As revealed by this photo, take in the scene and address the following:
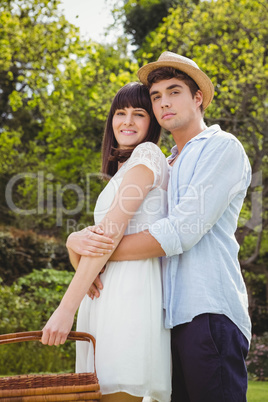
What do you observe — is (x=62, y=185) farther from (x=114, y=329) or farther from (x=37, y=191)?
(x=114, y=329)

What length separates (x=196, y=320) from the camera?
203cm

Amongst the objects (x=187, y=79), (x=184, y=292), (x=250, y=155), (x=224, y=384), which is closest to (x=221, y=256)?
(x=184, y=292)

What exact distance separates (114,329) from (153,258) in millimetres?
357

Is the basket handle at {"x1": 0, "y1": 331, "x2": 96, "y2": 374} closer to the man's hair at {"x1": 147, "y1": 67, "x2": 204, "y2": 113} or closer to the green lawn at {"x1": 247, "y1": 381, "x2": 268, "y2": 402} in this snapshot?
the man's hair at {"x1": 147, "y1": 67, "x2": 204, "y2": 113}

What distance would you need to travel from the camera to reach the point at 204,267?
2084mm

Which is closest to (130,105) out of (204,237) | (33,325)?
(204,237)

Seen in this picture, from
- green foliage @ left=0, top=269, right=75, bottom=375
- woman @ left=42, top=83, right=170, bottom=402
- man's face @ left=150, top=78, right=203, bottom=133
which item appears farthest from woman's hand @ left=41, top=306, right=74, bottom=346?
green foliage @ left=0, top=269, right=75, bottom=375

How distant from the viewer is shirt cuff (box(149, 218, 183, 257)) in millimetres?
2029

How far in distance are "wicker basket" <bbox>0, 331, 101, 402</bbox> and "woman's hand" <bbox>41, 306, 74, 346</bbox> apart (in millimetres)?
92

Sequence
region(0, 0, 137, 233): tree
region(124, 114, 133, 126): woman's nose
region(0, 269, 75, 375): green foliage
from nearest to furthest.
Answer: region(124, 114, 133, 126): woman's nose, region(0, 269, 75, 375): green foliage, region(0, 0, 137, 233): tree

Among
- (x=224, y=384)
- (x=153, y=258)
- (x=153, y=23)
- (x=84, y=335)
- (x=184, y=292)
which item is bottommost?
(x=224, y=384)

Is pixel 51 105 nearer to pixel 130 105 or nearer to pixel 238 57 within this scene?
pixel 238 57

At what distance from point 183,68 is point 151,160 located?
0.55 meters

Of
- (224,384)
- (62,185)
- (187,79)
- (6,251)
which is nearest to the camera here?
(224,384)
